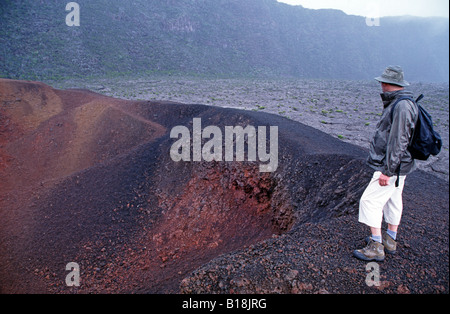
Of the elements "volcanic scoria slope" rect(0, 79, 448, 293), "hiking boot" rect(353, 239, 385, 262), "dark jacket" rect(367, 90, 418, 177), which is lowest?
"volcanic scoria slope" rect(0, 79, 448, 293)

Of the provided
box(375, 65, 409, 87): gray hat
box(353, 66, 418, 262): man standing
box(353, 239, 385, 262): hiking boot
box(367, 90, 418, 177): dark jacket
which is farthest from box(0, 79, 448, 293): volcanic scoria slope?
box(375, 65, 409, 87): gray hat

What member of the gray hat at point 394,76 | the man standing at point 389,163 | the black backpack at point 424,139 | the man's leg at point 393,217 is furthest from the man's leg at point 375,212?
the gray hat at point 394,76

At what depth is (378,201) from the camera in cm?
329

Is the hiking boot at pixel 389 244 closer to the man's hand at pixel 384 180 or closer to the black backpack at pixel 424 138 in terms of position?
the man's hand at pixel 384 180

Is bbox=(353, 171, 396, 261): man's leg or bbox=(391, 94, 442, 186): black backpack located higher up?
bbox=(391, 94, 442, 186): black backpack

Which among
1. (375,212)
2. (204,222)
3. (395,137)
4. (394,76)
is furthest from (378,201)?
(204,222)

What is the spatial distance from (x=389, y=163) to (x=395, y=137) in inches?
11.6

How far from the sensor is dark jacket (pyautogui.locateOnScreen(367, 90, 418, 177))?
302 cm

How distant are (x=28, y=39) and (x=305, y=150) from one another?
A: 45.9 m

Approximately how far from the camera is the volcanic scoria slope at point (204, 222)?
332 cm

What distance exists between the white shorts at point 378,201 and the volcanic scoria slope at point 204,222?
469 mm

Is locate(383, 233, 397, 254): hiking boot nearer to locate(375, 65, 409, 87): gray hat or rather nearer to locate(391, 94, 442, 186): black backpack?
locate(391, 94, 442, 186): black backpack

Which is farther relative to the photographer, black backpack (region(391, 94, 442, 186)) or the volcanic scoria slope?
the volcanic scoria slope
